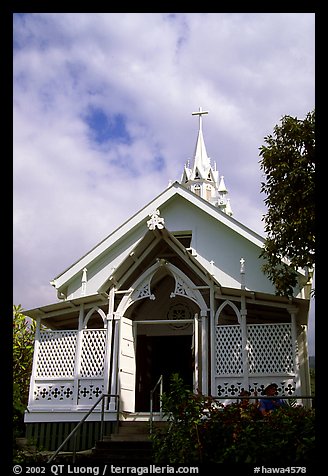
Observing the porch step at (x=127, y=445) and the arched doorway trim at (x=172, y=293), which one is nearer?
the porch step at (x=127, y=445)

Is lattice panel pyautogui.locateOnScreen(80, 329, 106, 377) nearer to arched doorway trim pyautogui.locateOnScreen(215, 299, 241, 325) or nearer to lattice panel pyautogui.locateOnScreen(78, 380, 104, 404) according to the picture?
lattice panel pyautogui.locateOnScreen(78, 380, 104, 404)

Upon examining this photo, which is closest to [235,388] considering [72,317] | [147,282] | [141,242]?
[147,282]

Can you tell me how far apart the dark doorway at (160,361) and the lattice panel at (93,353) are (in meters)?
1.66

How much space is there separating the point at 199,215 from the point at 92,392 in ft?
25.1

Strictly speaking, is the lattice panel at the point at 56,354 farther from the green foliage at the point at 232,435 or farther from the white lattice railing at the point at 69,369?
the green foliage at the point at 232,435

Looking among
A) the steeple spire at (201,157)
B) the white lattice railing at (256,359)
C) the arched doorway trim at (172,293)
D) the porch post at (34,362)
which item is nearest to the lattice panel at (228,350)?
the white lattice railing at (256,359)

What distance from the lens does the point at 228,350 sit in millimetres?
12852

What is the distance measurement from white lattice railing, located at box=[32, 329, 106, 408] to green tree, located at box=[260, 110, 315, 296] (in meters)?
5.07

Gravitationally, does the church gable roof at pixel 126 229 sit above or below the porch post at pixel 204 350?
above

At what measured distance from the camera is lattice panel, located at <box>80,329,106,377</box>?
44.2 ft

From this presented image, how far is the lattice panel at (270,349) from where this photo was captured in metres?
12.6

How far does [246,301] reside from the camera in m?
13.1

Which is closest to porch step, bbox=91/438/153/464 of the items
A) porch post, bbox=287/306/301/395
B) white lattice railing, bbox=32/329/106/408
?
white lattice railing, bbox=32/329/106/408
